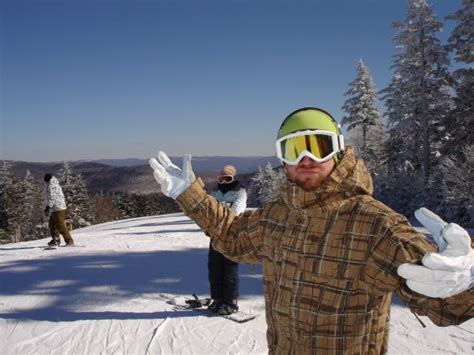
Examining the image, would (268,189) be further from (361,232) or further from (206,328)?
(361,232)

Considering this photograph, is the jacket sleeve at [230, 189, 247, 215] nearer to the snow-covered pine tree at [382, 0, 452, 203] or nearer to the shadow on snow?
the shadow on snow

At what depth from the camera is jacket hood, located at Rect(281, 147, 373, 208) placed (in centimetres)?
195

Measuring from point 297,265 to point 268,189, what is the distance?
4533 cm

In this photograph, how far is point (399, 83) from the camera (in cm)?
2859

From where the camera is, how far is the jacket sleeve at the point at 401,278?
156 cm

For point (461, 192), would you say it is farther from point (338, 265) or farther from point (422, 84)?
point (338, 265)

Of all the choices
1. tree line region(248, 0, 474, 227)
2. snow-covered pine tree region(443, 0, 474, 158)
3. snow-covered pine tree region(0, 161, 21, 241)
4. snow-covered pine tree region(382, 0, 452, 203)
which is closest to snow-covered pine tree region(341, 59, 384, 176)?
tree line region(248, 0, 474, 227)

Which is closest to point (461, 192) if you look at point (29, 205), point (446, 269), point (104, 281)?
point (104, 281)

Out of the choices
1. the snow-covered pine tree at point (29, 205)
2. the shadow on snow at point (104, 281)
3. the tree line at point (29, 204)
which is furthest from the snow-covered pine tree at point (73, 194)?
the shadow on snow at point (104, 281)

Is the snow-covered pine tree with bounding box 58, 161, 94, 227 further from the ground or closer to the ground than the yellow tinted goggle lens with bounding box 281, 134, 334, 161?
closer to the ground

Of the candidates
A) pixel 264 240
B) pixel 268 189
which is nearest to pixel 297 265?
pixel 264 240

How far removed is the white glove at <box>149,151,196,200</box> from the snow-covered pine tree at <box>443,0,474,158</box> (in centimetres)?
2008

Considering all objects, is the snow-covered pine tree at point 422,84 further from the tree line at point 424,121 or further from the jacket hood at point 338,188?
the jacket hood at point 338,188

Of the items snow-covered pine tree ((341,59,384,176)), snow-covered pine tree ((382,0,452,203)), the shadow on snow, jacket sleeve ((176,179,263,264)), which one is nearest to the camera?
jacket sleeve ((176,179,263,264))
